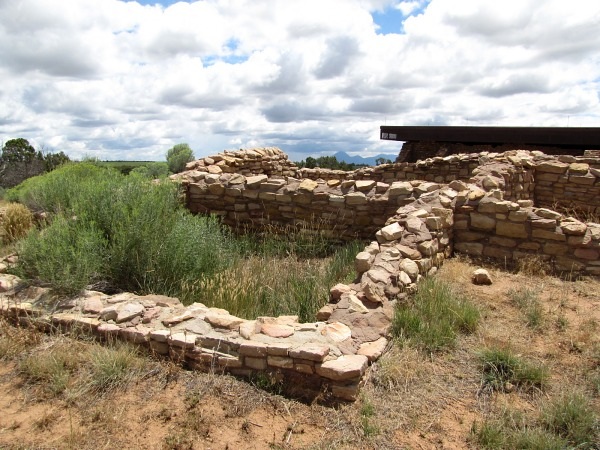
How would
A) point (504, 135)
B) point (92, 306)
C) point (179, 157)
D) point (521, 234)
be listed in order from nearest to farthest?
1. point (92, 306)
2. point (521, 234)
3. point (504, 135)
4. point (179, 157)

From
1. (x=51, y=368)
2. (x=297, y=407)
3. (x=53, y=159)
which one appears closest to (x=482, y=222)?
(x=297, y=407)

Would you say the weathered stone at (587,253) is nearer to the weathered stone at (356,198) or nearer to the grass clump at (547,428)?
the grass clump at (547,428)

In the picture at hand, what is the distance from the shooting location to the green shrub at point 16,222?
7.69 meters

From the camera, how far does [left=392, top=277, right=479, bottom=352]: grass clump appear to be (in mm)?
4117

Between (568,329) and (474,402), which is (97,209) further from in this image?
(568,329)

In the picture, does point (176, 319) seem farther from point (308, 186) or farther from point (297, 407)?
point (308, 186)

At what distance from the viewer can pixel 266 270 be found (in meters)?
6.07

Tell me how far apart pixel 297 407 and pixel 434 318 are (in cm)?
163

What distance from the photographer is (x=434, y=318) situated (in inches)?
172

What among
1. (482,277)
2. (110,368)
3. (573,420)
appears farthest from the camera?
(482,277)

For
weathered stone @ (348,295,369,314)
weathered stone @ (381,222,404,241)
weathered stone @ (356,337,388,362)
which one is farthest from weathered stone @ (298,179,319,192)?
weathered stone @ (356,337,388,362)

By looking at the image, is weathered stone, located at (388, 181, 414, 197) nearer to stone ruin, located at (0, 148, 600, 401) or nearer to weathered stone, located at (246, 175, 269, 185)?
stone ruin, located at (0, 148, 600, 401)

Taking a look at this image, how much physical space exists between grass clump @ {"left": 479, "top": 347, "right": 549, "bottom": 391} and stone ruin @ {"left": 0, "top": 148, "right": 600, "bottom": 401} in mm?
845

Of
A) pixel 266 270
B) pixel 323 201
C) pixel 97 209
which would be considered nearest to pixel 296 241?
pixel 323 201
